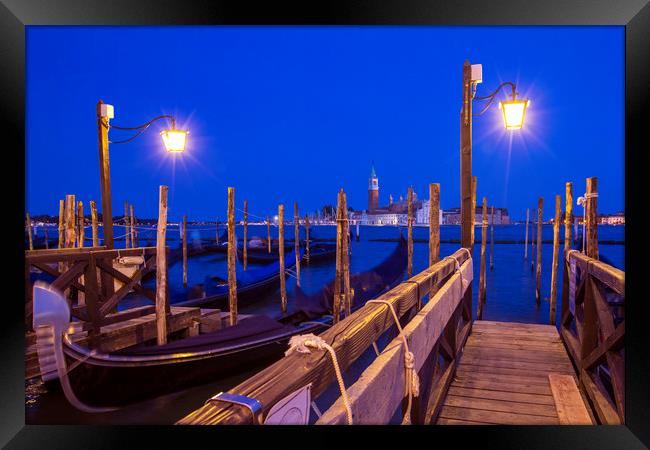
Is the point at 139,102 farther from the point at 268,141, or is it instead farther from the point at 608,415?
the point at 608,415

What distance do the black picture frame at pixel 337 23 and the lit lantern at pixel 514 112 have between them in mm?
1526

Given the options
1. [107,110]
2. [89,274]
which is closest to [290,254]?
[107,110]

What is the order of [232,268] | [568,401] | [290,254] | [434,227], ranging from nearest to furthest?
1. [568,401]
2. [434,227]
3. [232,268]
4. [290,254]

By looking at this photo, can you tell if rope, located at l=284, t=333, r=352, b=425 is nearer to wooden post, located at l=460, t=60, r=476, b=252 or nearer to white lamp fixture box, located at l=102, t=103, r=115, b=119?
wooden post, located at l=460, t=60, r=476, b=252

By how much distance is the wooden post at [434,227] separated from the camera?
4242 mm

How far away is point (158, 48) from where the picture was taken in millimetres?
49156

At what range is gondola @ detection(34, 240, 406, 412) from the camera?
316 cm

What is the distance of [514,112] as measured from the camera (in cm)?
394

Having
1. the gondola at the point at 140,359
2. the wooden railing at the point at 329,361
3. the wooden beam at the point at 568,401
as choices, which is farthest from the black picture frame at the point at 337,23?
the wooden railing at the point at 329,361

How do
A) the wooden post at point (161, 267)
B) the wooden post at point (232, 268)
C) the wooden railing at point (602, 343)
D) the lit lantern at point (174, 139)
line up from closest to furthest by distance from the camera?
the wooden railing at point (602, 343) < the wooden post at point (161, 267) < the lit lantern at point (174, 139) < the wooden post at point (232, 268)

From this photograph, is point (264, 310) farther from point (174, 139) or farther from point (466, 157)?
point (466, 157)

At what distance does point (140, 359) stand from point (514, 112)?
184 inches

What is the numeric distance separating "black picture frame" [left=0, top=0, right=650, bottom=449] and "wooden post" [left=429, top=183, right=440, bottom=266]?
1945 millimetres

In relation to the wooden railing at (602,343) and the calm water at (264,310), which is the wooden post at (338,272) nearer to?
the calm water at (264,310)
